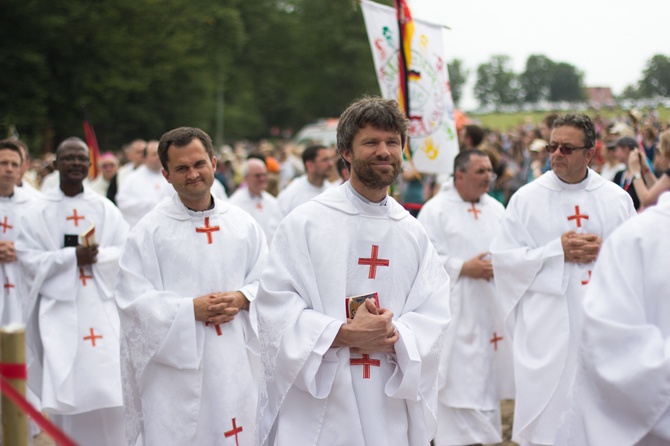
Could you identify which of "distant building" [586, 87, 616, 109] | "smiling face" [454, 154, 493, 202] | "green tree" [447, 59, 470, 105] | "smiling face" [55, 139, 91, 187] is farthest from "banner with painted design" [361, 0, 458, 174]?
"green tree" [447, 59, 470, 105]

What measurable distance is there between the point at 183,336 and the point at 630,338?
101 inches

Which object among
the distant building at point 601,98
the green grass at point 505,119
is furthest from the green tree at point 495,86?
the distant building at point 601,98

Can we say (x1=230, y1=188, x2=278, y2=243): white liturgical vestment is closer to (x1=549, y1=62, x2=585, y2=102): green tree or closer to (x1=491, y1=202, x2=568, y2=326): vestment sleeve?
(x1=491, y1=202, x2=568, y2=326): vestment sleeve

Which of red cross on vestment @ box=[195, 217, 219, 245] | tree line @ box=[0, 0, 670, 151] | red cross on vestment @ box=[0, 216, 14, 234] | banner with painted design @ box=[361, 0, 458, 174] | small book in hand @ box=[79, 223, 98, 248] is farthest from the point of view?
tree line @ box=[0, 0, 670, 151]

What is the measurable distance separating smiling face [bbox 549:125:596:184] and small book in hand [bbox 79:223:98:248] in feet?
11.5

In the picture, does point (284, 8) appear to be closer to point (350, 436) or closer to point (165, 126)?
point (165, 126)

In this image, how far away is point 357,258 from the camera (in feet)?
13.7

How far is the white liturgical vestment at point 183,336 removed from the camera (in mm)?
4941

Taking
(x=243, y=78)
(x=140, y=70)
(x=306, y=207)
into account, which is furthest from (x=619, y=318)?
(x=243, y=78)

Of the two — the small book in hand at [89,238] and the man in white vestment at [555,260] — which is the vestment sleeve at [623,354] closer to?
the man in white vestment at [555,260]

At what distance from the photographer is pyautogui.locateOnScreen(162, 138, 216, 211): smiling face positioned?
16.6ft

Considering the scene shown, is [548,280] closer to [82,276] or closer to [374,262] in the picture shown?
[374,262]

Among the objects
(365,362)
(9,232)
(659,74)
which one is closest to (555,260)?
(365,362)

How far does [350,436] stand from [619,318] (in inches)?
54.9
